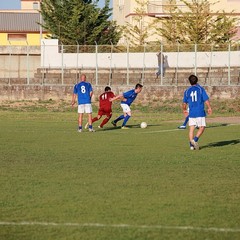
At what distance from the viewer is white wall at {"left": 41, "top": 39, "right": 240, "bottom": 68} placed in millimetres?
48781

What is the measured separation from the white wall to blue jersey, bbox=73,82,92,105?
2215 cm

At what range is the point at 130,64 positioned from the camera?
49.9 m

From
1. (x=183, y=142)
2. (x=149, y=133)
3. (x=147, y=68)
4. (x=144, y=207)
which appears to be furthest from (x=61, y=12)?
(x=144, y=207)

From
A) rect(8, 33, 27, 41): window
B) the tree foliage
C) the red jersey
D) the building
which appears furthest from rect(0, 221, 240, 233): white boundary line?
rect(8, 33, 27, 41): window

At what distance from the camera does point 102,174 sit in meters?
15.1

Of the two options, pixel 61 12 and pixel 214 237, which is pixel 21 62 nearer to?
pixel 61 12

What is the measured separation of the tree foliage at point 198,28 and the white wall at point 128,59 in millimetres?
5009

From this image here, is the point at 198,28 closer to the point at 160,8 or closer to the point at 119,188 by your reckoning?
the point at 160,8

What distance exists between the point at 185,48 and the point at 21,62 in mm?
10168

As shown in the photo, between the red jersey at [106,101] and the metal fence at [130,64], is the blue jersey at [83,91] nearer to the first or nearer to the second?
the red jersey at [106,101]

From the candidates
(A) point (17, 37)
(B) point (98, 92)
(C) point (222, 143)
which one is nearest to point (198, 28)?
(B) point (98, 92)

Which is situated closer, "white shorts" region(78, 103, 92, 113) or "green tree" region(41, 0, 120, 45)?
"white shorts" region(78, 103, 92, 113)

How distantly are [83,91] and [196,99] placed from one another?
732cm

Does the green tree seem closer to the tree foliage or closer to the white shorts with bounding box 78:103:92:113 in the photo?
the tree foliage
